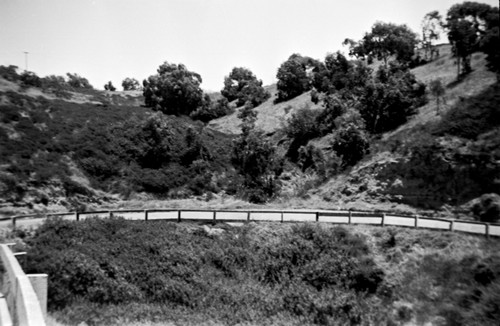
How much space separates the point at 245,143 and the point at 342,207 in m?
14.2

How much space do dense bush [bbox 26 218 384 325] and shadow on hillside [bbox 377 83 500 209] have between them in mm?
12356

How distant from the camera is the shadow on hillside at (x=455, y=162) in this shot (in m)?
35.1

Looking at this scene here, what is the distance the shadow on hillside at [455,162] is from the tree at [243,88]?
42821 mm

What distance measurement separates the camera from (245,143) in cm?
4838

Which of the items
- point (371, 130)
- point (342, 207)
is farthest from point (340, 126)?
point (342, 207)

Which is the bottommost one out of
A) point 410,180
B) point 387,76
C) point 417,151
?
point 410,180

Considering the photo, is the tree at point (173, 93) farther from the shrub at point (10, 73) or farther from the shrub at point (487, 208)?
the shrub at point (487, 208)

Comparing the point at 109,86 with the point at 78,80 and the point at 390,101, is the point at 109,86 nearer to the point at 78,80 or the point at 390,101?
the point at 78,80

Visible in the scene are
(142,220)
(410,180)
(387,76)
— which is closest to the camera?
(142,220)

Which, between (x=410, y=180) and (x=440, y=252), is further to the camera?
(x=410, y=180)

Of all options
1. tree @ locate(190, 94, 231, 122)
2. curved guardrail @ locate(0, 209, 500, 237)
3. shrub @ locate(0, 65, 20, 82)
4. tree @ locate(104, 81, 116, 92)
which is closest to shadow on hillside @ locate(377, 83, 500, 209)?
curved guardrail @ locate(0, 209, 500, 237)

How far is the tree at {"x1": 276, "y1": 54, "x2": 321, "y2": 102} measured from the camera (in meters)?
74.1

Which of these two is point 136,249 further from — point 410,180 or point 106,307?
point 410,180

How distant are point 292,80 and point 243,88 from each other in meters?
14.3
